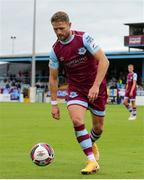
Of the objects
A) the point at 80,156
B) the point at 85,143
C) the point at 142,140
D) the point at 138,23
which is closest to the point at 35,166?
the point at 85,143

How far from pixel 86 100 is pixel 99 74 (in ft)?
1.81

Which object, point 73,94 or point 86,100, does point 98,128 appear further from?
point 73,94

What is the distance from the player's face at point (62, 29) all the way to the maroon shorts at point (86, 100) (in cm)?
93

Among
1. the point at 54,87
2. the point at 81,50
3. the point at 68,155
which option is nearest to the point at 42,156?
the point at 54,87

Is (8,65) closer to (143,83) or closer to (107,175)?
(143,83)

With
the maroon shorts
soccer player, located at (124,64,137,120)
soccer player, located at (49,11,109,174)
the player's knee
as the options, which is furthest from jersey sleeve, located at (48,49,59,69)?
soccer player, located at (124,64,137,120)

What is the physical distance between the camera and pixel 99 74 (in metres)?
8.96

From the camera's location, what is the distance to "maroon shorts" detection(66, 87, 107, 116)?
923 centimetres

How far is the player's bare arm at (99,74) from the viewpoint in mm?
8781

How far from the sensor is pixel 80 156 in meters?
10.8

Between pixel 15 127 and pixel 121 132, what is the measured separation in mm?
3820

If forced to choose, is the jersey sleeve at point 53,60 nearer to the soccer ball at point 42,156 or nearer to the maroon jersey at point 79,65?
the maroon jersey at point 79,65

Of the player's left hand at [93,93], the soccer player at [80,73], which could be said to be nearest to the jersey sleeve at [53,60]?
the soccer player at [80,73]

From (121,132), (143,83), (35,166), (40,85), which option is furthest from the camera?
(40,85)
